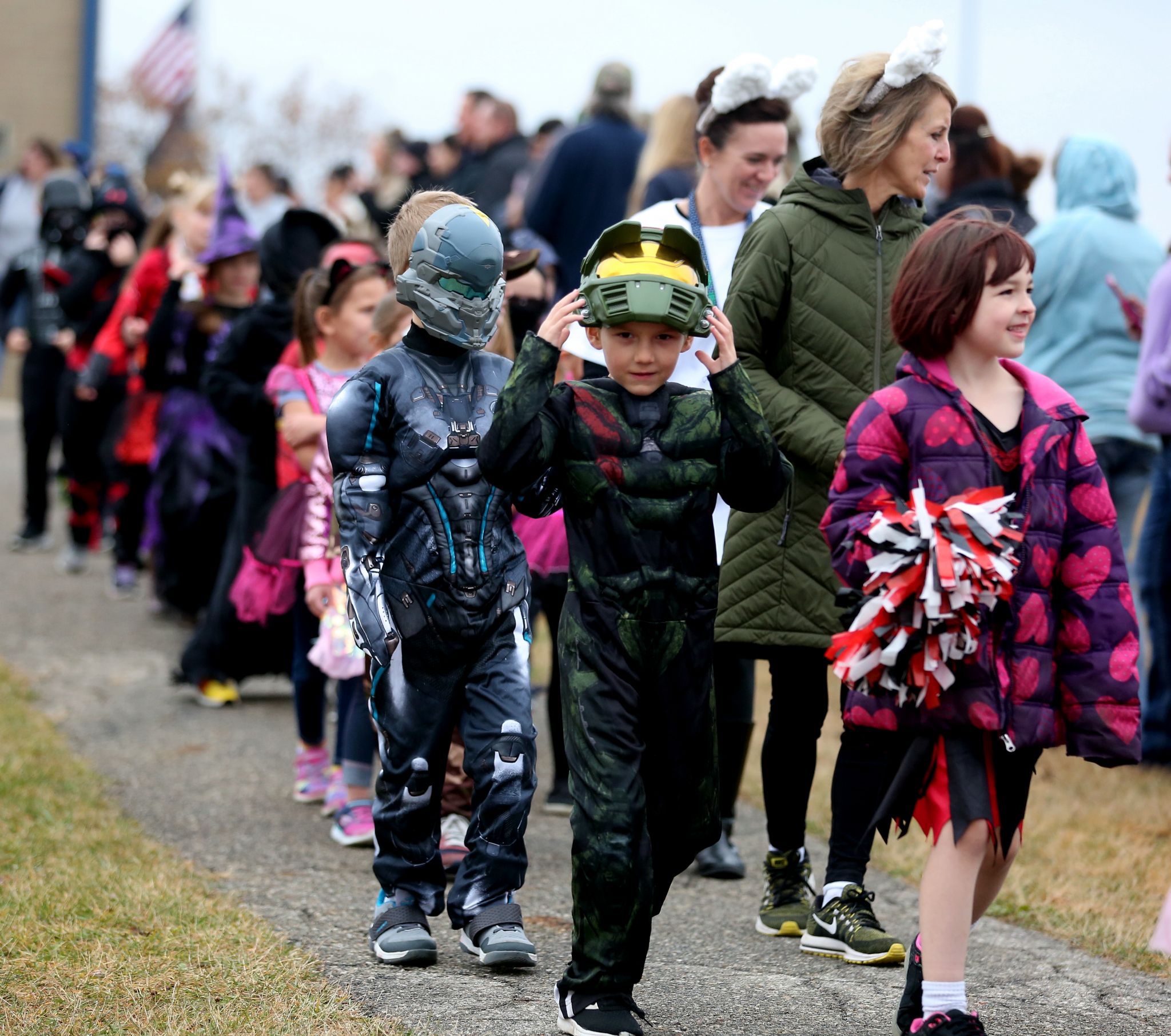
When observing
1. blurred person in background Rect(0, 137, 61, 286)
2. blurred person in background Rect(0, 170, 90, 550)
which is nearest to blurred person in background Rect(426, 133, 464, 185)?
blurred person in background Rect(0, 170, 90, 550)

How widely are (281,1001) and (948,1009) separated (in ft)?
4.78

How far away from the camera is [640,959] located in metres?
3.73

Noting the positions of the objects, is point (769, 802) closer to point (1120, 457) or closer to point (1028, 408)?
point (1028, 408)

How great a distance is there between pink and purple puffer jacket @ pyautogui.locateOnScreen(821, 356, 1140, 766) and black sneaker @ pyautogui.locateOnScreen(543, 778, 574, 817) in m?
2.77

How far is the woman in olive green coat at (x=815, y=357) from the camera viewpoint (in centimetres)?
455

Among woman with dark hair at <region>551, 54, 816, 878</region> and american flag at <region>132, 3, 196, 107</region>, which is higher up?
american flag at <region>132, 3, 196, 107</region>

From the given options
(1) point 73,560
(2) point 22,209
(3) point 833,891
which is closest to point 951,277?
(3) point 833,891

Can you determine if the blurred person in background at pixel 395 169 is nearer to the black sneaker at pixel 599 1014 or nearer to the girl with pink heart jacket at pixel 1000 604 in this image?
the girl with pink heart jacket at pixel 1000 604

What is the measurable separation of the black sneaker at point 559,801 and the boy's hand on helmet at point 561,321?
2.75 m

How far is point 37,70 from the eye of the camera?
34.2 meters

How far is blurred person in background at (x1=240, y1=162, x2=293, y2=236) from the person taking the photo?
1373 centimetres

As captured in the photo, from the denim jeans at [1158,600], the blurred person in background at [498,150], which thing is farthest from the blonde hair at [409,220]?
the blurred person in background at [498,150]

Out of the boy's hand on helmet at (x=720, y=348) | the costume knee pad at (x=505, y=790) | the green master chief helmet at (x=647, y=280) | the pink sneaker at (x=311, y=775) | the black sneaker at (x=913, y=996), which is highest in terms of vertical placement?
the green master chief helmet at (x=647, y=280)

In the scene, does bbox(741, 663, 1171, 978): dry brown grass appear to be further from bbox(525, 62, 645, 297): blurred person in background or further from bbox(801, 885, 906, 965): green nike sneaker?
bbox(525, 62, 645, 297): blurred person in background
